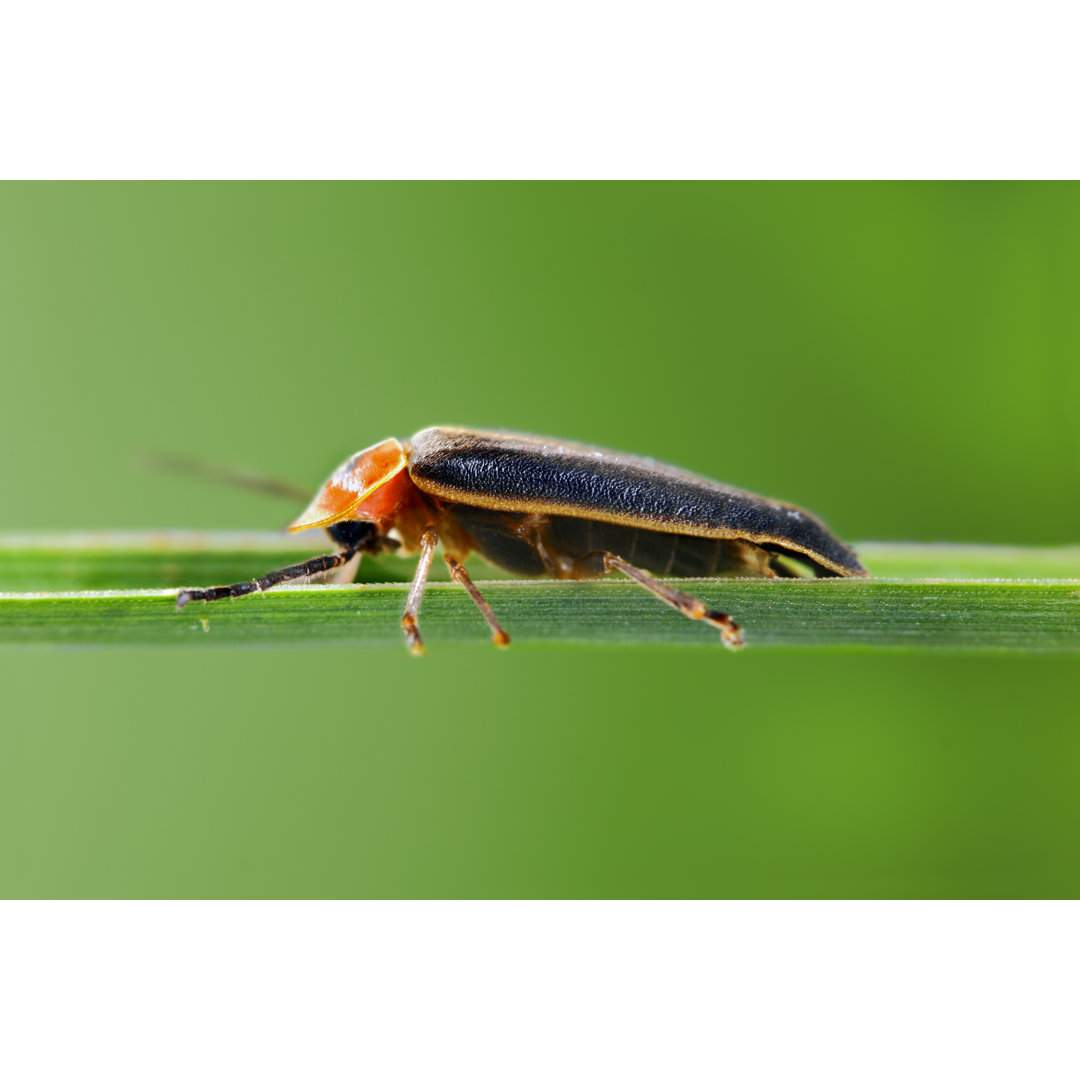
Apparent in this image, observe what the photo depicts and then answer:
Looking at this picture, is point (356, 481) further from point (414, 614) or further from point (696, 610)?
point (696, 610)

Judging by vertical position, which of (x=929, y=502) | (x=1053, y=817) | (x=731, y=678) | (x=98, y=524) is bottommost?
(x=1053, y=817)

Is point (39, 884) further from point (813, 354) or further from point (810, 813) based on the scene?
point (813, 354)

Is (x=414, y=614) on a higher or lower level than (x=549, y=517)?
lower

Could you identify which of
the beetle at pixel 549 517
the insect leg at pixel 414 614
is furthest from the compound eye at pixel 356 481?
the insect leg at pixel 414 614

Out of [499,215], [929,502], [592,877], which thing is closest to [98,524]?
[499,215]

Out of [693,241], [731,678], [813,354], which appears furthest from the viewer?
[693,241]

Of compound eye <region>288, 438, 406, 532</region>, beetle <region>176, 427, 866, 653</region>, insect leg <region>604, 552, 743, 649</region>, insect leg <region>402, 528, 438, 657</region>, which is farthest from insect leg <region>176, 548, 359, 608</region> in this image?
insect leg <region>604, 552, 743, 649</region>

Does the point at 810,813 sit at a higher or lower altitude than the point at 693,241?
lower

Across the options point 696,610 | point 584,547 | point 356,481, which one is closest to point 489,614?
point 696,610
